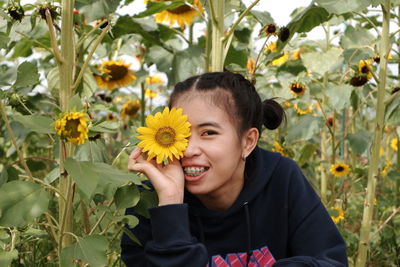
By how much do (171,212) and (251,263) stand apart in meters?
0.26

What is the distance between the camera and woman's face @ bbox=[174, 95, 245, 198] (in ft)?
3.93

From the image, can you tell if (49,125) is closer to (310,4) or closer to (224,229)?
(224,229)

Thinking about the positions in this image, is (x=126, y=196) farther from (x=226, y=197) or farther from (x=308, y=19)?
(x=308, y=19)

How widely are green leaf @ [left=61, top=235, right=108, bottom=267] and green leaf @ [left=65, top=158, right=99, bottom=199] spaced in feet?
0.54

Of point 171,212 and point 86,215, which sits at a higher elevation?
point 171,212

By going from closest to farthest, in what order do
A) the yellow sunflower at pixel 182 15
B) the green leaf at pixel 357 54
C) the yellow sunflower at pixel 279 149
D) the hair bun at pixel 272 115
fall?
the hair bun at pixel 272 115 → the green leaf at pixel 357 54 → the yellow sunflower at pixel 279 149 → the yellow sunflower at pixel 182 15

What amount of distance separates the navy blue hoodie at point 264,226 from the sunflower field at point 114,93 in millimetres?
163

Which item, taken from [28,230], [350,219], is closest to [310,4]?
[28,230]

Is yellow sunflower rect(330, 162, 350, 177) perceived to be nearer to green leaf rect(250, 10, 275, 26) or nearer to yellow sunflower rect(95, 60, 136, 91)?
green leaf rect(250, 10, 275, 26)

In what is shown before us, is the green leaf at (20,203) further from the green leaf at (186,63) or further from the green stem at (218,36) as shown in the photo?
the green leaf at (186,63)

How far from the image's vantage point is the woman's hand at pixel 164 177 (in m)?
1.18

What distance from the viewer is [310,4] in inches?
62.4

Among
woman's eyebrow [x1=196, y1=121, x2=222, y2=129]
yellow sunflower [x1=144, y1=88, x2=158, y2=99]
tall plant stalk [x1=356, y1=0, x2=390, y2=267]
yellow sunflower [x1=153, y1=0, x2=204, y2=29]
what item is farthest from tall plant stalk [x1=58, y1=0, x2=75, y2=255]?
yellow sunflower [x1=144, y1=88, x2=158, y2=99]

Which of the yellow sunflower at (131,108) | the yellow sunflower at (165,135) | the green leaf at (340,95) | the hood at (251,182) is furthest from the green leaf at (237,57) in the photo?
the yellow sunflower at (131,108)
